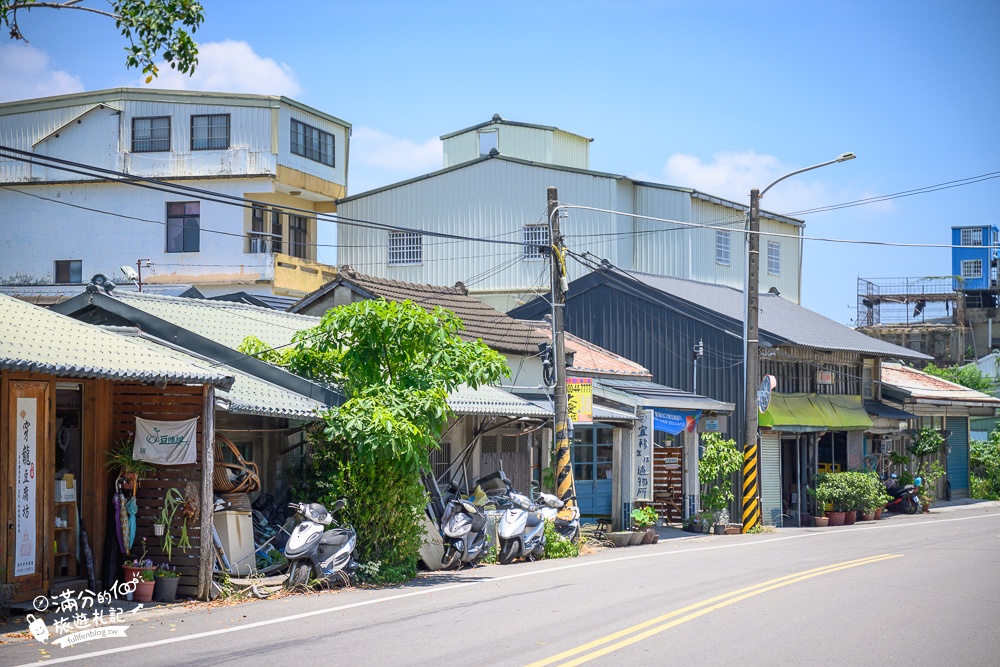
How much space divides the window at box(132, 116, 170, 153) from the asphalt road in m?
26.5

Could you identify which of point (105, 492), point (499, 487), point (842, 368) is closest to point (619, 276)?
point (842, 368)

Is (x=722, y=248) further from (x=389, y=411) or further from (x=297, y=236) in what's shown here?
(x=389, y=411)

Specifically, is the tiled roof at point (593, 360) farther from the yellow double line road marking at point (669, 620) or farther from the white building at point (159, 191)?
the white building at point (159, 191)

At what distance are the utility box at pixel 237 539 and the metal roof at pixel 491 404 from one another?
4.69 m

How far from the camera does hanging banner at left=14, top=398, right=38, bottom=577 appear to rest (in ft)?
41.9

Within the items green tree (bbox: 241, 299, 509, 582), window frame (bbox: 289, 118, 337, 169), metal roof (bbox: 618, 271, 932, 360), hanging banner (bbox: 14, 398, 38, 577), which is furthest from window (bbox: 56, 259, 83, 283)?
hanging banner (bbox: 14, 398, 38, 577)

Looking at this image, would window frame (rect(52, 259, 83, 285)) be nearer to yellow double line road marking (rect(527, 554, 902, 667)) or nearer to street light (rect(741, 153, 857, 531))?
street light (rect(741, 153, 857, 531))

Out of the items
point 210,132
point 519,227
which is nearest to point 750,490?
point 519,227

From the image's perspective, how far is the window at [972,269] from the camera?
6234 centimetres

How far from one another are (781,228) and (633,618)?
3566 cm

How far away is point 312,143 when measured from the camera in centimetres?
4122

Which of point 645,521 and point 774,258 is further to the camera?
point 774,258

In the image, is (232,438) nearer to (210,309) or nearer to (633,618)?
(210,309)

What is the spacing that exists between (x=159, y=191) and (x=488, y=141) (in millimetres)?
13271
